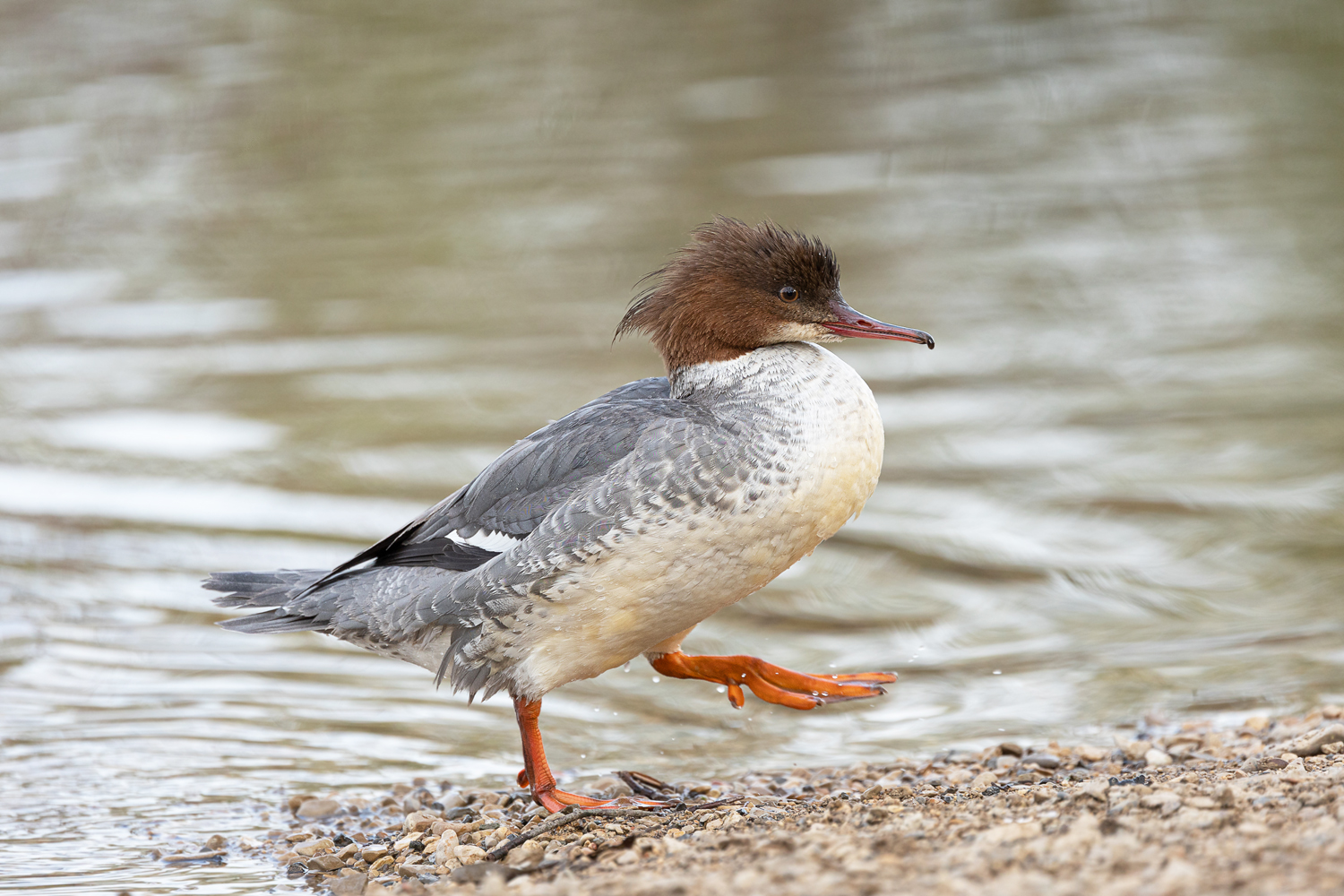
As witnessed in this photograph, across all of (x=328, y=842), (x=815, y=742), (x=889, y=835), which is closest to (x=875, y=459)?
(x=889, y=835)

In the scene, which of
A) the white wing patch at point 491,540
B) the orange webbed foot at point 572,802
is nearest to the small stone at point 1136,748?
the orange webbed foot at point 572,802

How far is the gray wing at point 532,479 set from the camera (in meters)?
4.74

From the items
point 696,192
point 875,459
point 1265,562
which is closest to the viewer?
point 875,459

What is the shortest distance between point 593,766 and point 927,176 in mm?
10044

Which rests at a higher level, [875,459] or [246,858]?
[875,459]

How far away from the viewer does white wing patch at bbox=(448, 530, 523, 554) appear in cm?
480

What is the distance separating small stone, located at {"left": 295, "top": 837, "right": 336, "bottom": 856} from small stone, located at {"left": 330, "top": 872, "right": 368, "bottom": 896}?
0.31 m

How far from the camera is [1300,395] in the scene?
9.09m

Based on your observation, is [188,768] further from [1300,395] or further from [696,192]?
[696,192]

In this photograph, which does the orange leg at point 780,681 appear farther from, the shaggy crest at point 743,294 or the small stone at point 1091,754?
the shaggy crest at point 743,294

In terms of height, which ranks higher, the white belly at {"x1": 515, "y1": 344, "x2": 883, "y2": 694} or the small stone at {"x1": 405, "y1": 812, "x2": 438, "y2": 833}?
the white belly at {"x1": 515, "y1": 344, "x2": 883, "y2": 694}

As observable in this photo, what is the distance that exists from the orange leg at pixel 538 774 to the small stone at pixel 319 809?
851mm

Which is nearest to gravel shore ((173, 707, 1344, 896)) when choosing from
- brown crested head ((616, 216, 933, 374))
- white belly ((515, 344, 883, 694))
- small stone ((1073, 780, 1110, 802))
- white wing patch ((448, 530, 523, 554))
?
small stone ((1073, 780, 1110, 802))

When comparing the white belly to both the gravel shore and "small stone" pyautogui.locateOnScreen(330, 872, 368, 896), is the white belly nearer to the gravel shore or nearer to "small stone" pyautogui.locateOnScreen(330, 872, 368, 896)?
the gravel shore
